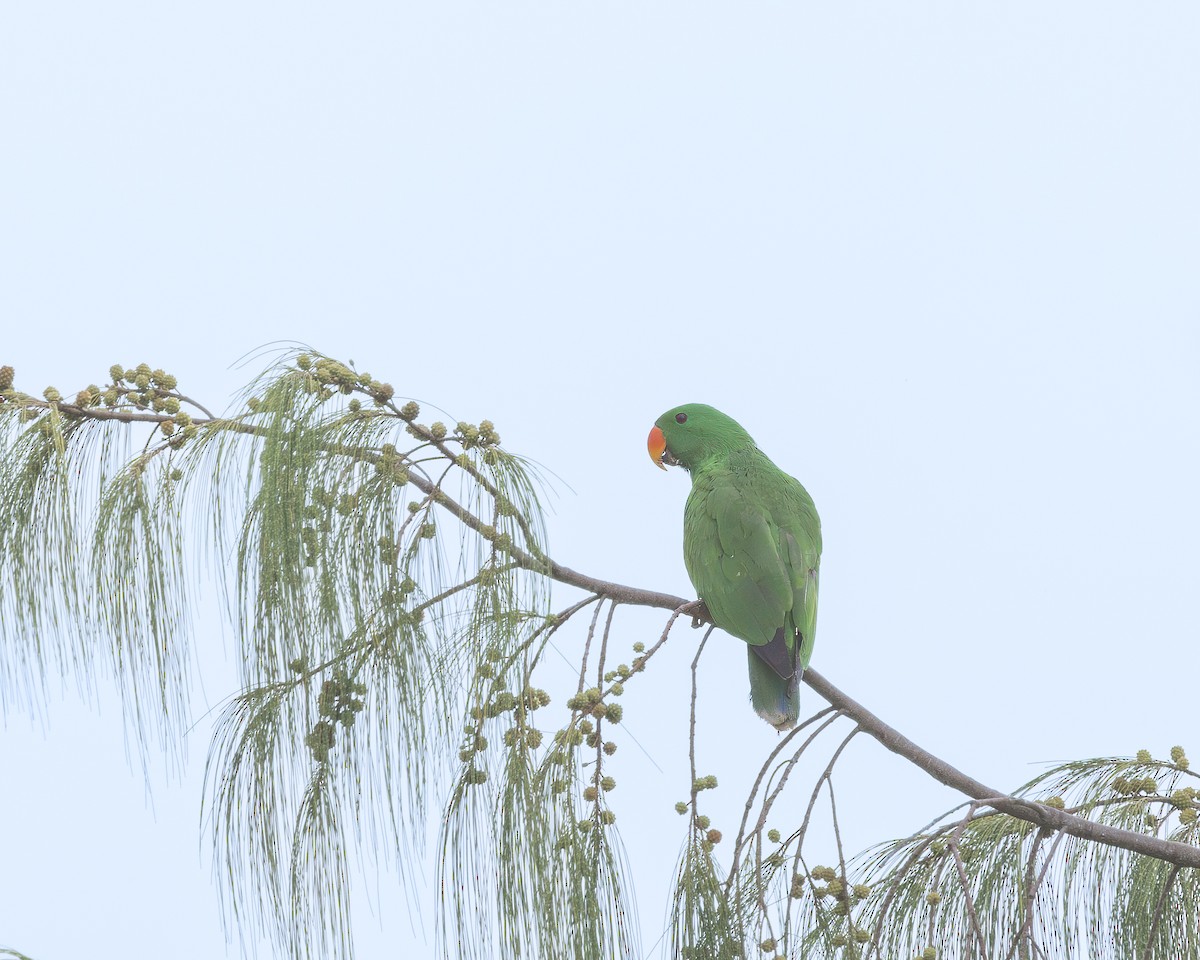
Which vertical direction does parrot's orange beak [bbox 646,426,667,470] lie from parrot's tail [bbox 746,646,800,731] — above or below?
above

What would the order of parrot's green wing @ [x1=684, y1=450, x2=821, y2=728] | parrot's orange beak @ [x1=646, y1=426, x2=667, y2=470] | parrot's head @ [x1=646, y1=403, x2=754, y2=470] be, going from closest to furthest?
1. parrot's green wing @ [x1=684, y1=450, x2=821, y2=728]
2. parrot's head @ [x1=646, y1=403, x2=754, y2=470]
3. parrot's orange beak @ [x1=646, y1=426, x2=667, y2=470]

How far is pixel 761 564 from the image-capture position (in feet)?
7.69

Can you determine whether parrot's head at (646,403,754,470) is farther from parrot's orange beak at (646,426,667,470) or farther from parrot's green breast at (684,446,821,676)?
parrot's green breast at (684,446,821,676)

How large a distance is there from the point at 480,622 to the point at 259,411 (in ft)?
1.24

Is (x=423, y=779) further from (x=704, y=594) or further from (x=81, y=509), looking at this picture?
(x=704, y=594)

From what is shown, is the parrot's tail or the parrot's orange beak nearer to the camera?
the parrot's tail

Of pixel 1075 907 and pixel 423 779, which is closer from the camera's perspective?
pixel 423 779

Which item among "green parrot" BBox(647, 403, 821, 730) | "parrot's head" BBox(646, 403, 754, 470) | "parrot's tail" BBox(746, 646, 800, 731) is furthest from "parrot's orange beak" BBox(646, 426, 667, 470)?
"parrot's tail" BBox(746, 646, 800, 731)

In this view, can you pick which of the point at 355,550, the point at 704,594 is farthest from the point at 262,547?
the point at 704,594

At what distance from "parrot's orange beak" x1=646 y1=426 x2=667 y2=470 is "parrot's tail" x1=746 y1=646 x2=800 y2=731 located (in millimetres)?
904

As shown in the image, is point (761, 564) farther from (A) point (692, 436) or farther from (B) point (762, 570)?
(A) point (692, 436)

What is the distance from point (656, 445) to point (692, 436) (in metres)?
0.14

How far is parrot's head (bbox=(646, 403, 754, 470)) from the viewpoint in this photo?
2992 mm

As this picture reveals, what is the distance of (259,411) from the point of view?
1.57 m
